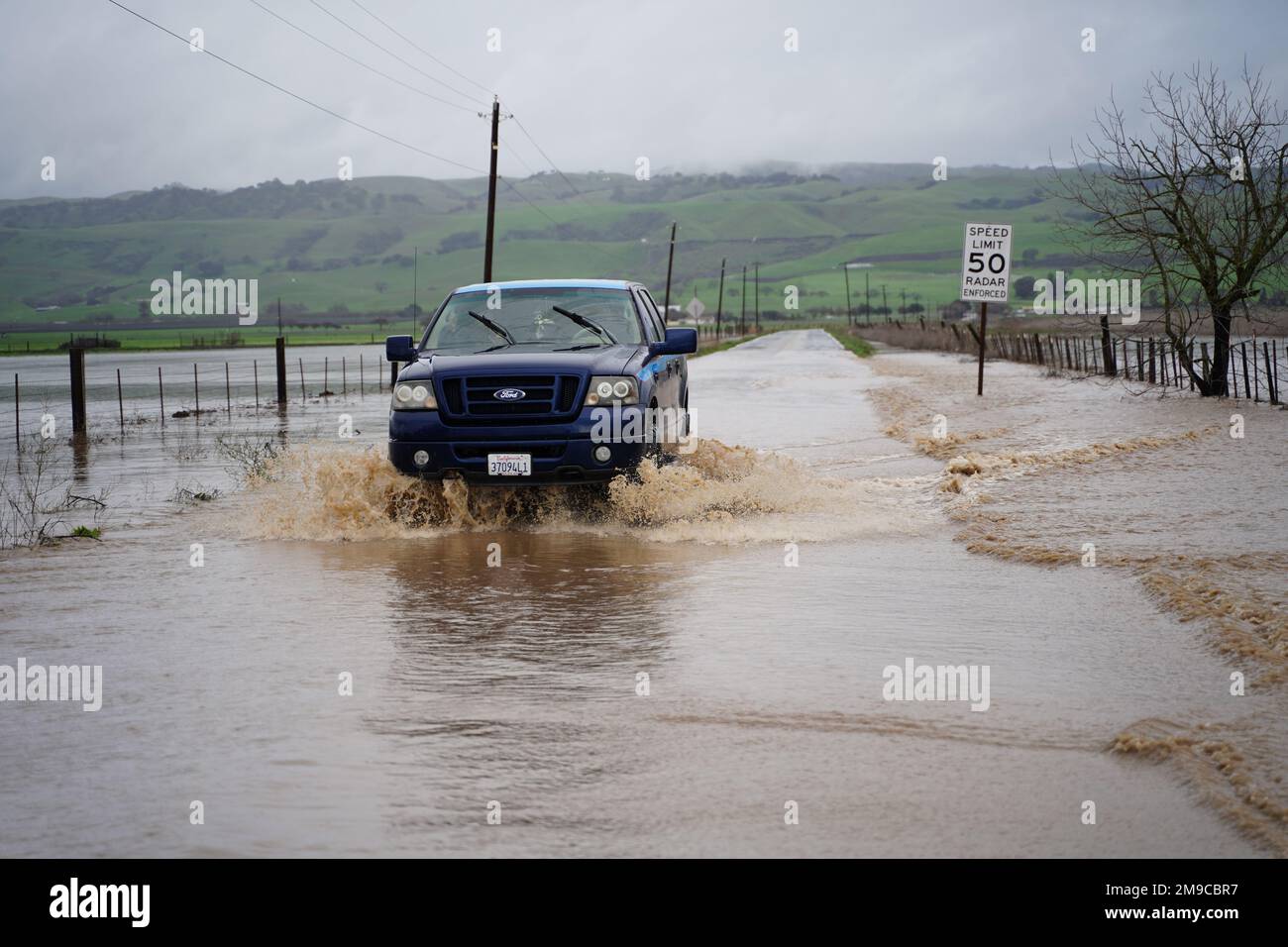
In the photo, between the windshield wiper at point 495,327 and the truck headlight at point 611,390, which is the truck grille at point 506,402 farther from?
the windshield wiper at point 495,327

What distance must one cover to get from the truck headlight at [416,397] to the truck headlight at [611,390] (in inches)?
49.6

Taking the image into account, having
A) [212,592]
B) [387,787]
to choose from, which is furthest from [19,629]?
[387,787]

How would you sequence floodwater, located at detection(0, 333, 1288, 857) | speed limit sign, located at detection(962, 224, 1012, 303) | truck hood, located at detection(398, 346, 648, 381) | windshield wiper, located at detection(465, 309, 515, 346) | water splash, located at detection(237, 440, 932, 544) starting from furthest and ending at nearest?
speed limit sign, located at detection(962, 224, 1012, 303) < windshield wiper, located at detection(465, 309, 515, 346) < water splash, located at detection(237, 440, 932, 544) < truck hood, located at detection(398, 346, 648, 381) < floodwater, located at detection(0, 333, 1288, 857)

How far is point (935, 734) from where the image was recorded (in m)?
5.84

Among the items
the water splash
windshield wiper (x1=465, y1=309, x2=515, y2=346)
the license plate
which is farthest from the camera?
windshield wiper (x1=465, y1=309, x2=515, y2=346)

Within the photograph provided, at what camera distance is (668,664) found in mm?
7184

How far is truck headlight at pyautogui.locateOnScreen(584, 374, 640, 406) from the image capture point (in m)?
10.9

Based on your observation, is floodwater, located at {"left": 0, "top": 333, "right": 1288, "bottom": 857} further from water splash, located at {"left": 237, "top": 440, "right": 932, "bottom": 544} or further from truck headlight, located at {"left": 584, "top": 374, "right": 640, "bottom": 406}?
truck headlight, located at {"left": 584, "top": 374, "right": 640, "bottom": 406}

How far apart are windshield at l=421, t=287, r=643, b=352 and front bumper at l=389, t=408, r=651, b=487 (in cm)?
111

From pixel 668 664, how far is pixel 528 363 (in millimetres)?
4417

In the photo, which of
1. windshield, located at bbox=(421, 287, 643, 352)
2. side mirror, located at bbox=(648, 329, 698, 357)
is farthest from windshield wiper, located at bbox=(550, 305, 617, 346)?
side mirror, located at bbox=(648, 329, 698, 357)

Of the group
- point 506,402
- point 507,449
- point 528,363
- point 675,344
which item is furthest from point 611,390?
point 675,344

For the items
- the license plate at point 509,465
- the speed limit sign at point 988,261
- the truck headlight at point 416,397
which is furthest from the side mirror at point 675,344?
the speed limit sign at point 988,261

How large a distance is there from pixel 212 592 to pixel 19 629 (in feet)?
4.50
